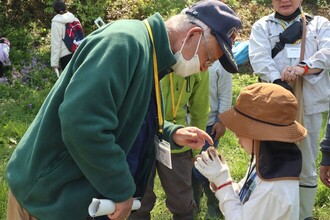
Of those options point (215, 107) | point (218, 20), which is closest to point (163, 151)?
point (218, 20)

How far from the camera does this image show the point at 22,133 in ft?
17.9

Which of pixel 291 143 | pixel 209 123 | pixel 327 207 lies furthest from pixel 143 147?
pixel 327 207

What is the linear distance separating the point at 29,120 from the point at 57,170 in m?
4.47

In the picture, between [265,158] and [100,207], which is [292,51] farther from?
[100,207]

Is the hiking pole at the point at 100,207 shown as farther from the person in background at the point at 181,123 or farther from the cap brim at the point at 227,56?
the person in background at the point at 181,123

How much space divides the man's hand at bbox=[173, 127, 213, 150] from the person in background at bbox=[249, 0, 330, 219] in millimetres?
1150

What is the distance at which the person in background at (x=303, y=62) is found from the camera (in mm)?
3285

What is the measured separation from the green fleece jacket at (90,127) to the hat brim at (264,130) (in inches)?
17.8

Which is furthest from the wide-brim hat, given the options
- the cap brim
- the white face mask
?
the white face mask

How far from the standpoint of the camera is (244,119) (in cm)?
215

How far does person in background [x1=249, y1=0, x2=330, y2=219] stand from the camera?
3.29m

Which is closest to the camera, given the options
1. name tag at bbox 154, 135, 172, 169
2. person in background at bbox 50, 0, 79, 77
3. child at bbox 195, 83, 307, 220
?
child at bbox 195, 83, 307, 220

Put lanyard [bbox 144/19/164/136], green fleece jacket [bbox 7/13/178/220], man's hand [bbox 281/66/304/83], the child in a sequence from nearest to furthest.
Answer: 1. green fleece jacket [bbox 7/13/178/220]
2. lanyard [bbox 144/19/164/136]
3. the child
4. man's hand [bbox 281/66/304/83]

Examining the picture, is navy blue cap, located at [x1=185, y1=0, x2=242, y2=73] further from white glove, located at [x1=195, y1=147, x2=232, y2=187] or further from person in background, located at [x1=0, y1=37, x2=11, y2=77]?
person in background, located at [x1=0, y1=37, x2=11, y2=77]
